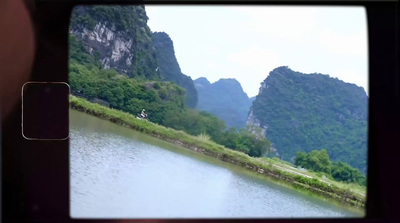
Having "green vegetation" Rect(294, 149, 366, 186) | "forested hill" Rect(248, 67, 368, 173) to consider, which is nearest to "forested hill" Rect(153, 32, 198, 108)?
"forested hill" Rect(248, 67, 368, 173)

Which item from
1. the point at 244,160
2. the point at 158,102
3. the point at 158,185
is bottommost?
the point at 158,185

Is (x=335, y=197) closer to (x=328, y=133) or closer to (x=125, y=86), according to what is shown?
(x=328, y=133)

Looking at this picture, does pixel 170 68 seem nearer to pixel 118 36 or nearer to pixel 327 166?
pixel 118 36

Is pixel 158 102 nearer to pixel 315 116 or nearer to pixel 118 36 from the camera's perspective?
pixel 118 36

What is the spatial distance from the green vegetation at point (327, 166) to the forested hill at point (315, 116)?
20mm

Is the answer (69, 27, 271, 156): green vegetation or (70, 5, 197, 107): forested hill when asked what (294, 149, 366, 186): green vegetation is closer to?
(69, 27, 271, 156): green vegetation

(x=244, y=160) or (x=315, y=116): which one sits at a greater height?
(x=315, y=116)

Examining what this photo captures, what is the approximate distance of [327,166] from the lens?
217 cm

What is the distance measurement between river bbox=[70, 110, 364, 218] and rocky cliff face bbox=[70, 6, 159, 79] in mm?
243

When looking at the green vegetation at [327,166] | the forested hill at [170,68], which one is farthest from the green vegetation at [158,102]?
the green vegetation at [327,166]

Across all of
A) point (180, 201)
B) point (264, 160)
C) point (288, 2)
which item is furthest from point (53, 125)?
point (288, 2)

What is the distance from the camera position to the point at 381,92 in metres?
2.19

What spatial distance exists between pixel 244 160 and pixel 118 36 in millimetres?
707

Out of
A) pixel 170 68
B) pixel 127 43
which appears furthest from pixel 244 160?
pixel 127 43
